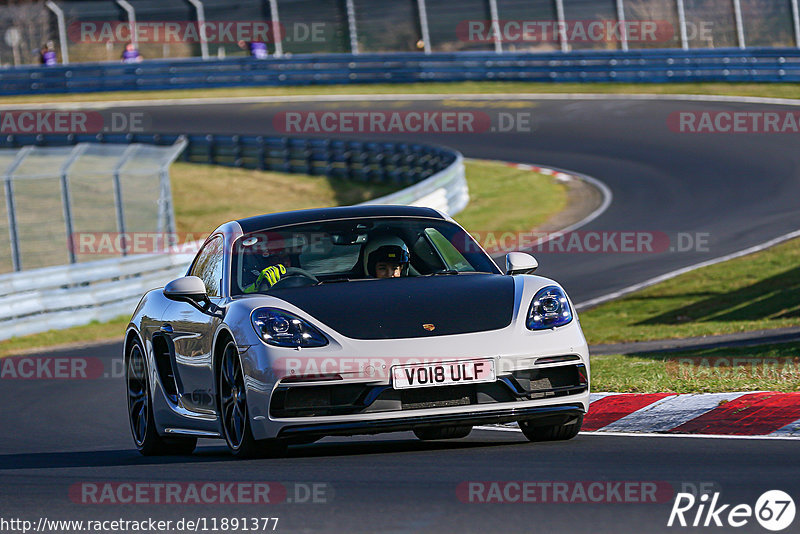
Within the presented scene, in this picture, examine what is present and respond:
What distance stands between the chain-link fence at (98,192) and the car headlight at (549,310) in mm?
13133

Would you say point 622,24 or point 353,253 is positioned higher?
point 353,253

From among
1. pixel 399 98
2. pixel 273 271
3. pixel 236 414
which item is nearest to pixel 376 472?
pixel 236 414

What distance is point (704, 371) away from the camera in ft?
30.0

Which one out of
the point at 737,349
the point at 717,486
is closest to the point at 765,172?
the point at 737,349

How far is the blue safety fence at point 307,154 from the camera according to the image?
1159 inches

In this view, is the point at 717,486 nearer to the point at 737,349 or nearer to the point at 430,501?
the point at 430,501

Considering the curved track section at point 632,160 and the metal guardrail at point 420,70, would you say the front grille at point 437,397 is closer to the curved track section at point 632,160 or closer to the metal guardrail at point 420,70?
the curved track section at point 632,160

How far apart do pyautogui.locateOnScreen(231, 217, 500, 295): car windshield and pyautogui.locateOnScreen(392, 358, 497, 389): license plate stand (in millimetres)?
1115

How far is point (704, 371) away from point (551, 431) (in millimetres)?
→ 2238

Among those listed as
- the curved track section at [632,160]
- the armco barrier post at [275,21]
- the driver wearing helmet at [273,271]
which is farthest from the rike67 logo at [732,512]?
the armco barrier post at [275,21]

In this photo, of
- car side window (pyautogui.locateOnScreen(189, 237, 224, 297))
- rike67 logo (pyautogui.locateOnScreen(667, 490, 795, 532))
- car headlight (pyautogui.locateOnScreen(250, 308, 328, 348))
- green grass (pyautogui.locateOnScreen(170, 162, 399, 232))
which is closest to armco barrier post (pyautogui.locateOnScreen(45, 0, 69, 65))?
green grass (pyautogui.locateOnScreen(170, 162, 399, 232))

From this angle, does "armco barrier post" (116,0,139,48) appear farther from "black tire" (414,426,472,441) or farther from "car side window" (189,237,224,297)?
"black tire" (414,426,472,441)

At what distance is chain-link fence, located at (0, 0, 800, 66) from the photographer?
115 ft

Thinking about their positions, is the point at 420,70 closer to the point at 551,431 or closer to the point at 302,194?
the point at 302,194
